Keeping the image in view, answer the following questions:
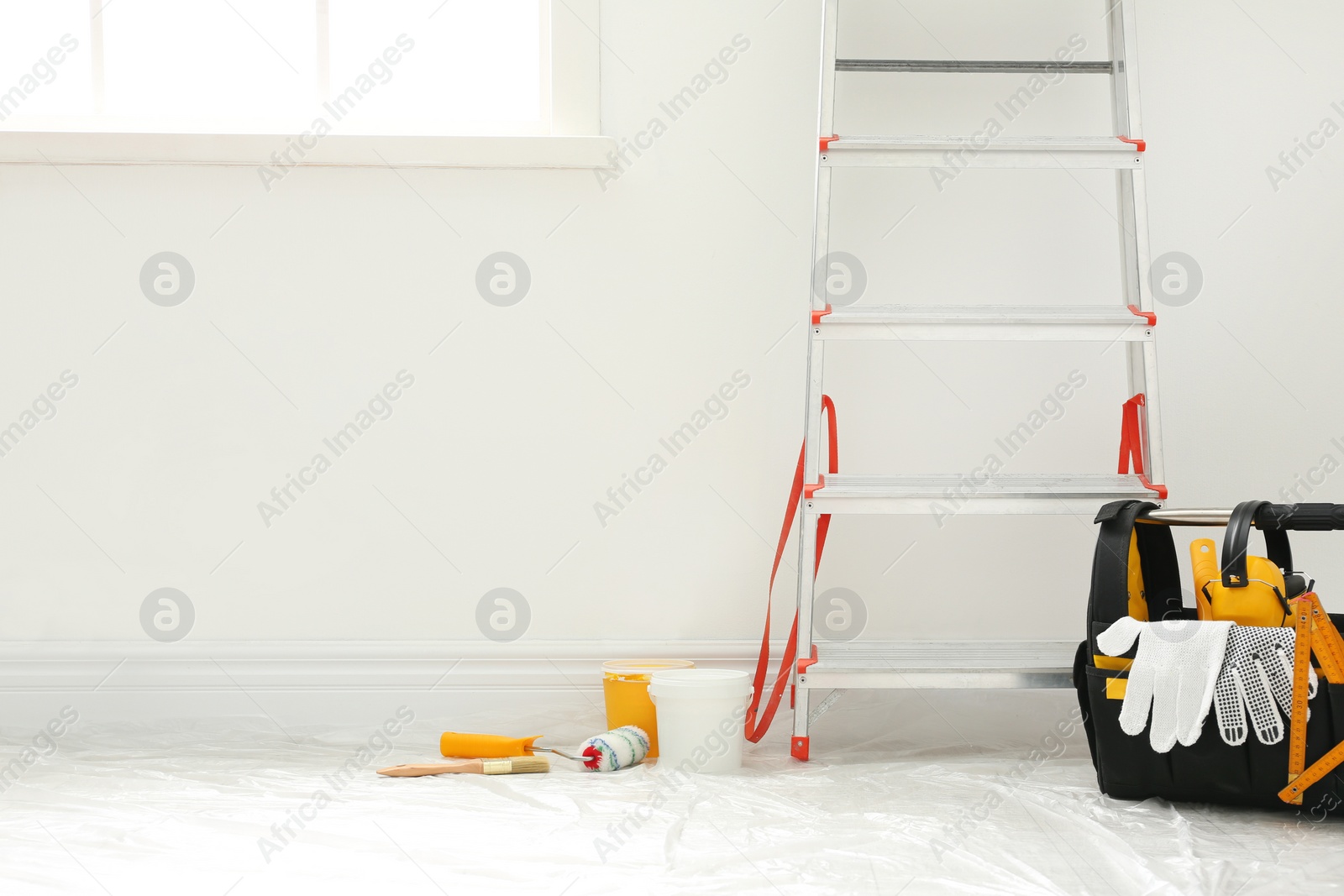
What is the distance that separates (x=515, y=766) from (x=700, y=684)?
0.34m

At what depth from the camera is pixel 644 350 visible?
200cm

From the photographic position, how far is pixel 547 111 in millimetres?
2057

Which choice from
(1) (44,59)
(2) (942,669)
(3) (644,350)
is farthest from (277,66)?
(2) (942,669)

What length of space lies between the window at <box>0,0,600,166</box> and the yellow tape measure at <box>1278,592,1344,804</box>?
1.64 m

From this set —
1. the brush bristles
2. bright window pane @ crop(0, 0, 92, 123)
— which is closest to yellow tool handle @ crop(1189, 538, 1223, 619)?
the brush bristles

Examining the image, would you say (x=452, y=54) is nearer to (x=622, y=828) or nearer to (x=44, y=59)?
(x=44, y=59)

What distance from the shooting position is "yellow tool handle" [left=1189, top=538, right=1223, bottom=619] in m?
1.40

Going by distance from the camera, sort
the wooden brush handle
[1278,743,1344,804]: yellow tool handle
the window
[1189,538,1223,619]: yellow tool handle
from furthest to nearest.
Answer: the window
the wooden brush handle
[1189,538,1223,619]: yellow tool handle
[1278,743,1344,804]: yellow tool handle

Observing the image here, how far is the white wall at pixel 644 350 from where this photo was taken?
1.98m

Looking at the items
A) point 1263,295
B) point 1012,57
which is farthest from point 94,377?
point 1263,295

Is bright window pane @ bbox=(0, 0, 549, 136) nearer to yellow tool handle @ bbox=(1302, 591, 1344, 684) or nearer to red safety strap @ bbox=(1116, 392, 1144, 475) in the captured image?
red safety strap @ bbox=(1116, 392, 1144, 475)

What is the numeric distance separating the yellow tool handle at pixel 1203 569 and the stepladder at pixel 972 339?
0.19 meters

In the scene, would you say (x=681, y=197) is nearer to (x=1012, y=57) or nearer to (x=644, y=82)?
(x=644, y=82)

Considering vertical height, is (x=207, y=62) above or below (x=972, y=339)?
above
